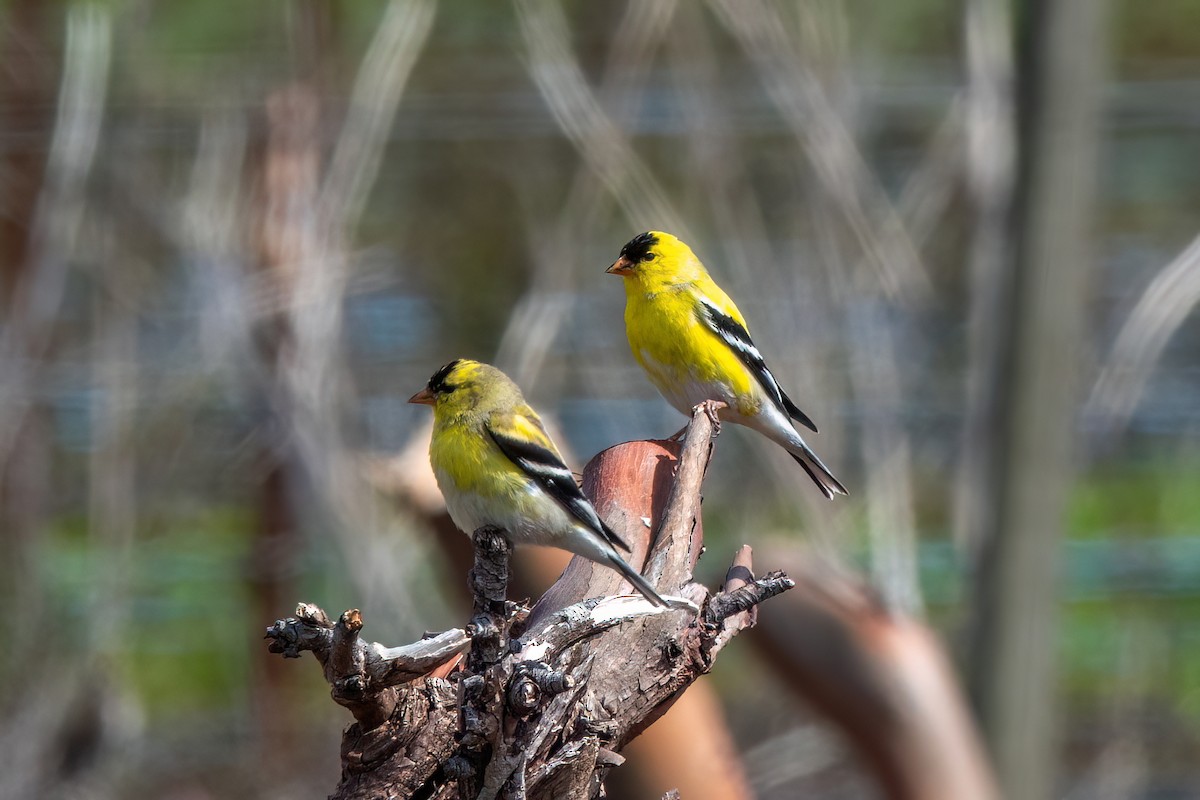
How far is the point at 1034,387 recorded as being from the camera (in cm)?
349

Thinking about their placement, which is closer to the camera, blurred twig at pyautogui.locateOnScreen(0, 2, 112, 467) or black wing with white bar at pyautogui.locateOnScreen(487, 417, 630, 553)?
black wing with white bar at pyautogui.locateOnScreen(487, 417, 630, 553)

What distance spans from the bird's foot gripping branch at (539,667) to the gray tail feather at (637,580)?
15mm

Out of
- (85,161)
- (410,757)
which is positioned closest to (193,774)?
(85,161)

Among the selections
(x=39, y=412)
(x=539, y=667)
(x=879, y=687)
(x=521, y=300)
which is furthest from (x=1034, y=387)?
(x=39, y=412)

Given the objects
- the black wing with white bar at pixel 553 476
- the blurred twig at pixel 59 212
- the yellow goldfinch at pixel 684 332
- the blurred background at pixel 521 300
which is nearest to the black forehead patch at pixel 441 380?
the black wing with white bar at pixel 553 476

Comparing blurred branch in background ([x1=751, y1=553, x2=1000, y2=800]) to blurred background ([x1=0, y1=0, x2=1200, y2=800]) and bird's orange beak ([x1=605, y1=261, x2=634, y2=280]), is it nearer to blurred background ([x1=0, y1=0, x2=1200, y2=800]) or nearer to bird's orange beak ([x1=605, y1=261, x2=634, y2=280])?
blurred background ([x1=0, y1=0, x2=1200, y2=800])

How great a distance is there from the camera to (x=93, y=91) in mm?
3963

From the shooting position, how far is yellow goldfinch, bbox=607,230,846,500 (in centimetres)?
253

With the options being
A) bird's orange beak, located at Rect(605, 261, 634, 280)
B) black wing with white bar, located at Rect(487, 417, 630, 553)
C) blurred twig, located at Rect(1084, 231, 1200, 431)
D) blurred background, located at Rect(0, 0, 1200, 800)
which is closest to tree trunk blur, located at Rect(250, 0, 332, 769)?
blurred background, located at Rect(0, 0, 1200, 800)

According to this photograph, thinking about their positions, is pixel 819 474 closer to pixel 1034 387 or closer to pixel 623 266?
pixel 623 266

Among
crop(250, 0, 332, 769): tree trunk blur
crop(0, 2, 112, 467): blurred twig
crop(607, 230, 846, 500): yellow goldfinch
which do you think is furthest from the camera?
crop(0, 2, 112, 467): blurred twig

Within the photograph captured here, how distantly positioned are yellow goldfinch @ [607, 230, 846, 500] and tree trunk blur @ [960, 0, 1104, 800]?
3.64ft

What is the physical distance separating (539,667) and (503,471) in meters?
0.46

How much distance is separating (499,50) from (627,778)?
3.27m
